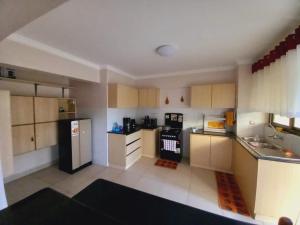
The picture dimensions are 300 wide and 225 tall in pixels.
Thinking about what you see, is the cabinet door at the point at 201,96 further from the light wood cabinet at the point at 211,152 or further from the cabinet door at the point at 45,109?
the cabinet door at the point at 45,109

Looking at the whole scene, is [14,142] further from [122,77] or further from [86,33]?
[122,77]

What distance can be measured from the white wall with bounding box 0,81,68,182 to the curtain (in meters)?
4.36

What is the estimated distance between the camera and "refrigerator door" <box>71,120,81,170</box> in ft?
9.44

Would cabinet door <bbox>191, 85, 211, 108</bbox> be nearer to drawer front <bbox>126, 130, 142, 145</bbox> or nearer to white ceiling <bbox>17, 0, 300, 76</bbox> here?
white ceiling <bbox>17, 0, 300, 76</bbox>

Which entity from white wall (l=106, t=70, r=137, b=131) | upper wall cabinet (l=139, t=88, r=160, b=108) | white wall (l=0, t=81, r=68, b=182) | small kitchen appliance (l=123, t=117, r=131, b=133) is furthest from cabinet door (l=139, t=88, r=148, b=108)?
white wall (l=0, t=81, r=68, b=182)

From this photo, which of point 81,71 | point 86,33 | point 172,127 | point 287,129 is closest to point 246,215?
point 287,129

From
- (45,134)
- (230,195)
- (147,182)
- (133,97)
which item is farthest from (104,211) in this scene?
(133,97)

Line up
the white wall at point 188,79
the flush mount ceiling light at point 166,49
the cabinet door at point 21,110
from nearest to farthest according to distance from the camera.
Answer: the flush mount ceiling light at point 166,49
the cabinet door at point 21,110
the white wall at point 188,79

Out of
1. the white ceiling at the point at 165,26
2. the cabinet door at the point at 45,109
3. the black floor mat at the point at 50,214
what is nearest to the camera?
the black floor mat at the point at 50,214

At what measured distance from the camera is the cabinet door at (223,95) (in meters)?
2.99

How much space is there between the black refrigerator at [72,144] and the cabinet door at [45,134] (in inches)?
3.9

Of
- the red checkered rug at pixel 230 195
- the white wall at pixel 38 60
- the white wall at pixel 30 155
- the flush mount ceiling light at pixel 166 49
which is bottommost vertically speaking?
the red checkered rug at pixel 230 195

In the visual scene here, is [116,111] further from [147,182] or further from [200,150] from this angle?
[200,150]

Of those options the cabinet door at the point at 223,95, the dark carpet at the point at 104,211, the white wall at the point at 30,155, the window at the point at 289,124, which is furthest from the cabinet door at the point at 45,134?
the window at the point at 289,124
